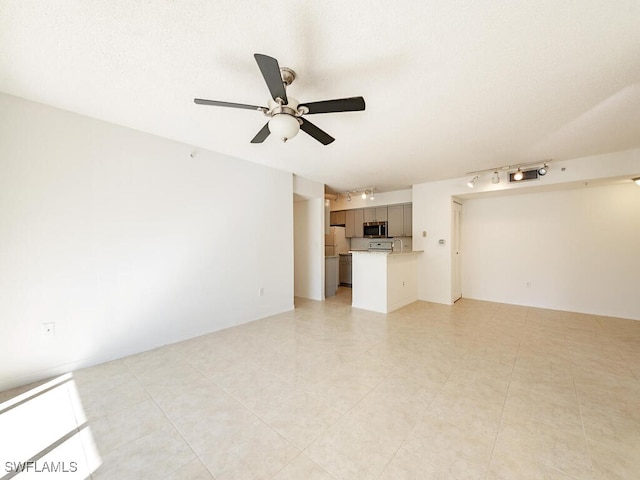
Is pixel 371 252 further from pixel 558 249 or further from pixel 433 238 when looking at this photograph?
pixel 558 249

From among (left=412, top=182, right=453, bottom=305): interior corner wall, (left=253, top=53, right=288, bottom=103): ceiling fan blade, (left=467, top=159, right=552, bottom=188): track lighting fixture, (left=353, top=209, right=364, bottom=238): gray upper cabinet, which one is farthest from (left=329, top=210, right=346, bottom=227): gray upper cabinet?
(left=253, top=53, right=288, bottom=103): ceiling fan blade

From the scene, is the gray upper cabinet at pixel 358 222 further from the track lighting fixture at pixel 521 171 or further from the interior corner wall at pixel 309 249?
the track lighting fixture at pixel 521 171

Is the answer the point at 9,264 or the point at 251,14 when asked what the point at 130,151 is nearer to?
the point at 9,264

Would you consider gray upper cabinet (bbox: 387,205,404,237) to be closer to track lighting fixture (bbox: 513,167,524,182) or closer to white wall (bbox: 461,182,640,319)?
white wall (bbox: 461,182,640,319)

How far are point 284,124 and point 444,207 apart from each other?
4268 mm

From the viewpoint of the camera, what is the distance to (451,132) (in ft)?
9.45

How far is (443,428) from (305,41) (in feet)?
8.94

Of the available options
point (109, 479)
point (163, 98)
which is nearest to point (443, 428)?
point (109, 479)

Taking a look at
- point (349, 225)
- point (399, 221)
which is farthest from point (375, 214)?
point (349, 225)

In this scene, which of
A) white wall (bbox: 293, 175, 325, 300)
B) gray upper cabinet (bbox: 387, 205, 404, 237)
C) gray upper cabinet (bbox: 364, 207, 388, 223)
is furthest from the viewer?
gray upper cabinet (bbox: 364, 207, 388, 223)

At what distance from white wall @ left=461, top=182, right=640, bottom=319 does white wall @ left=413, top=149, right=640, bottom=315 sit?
0.19m

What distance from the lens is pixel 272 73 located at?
1474 millimetres

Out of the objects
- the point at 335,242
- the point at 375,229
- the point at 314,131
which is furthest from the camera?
the point at 335,242

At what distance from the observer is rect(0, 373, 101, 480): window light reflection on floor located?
138cm
